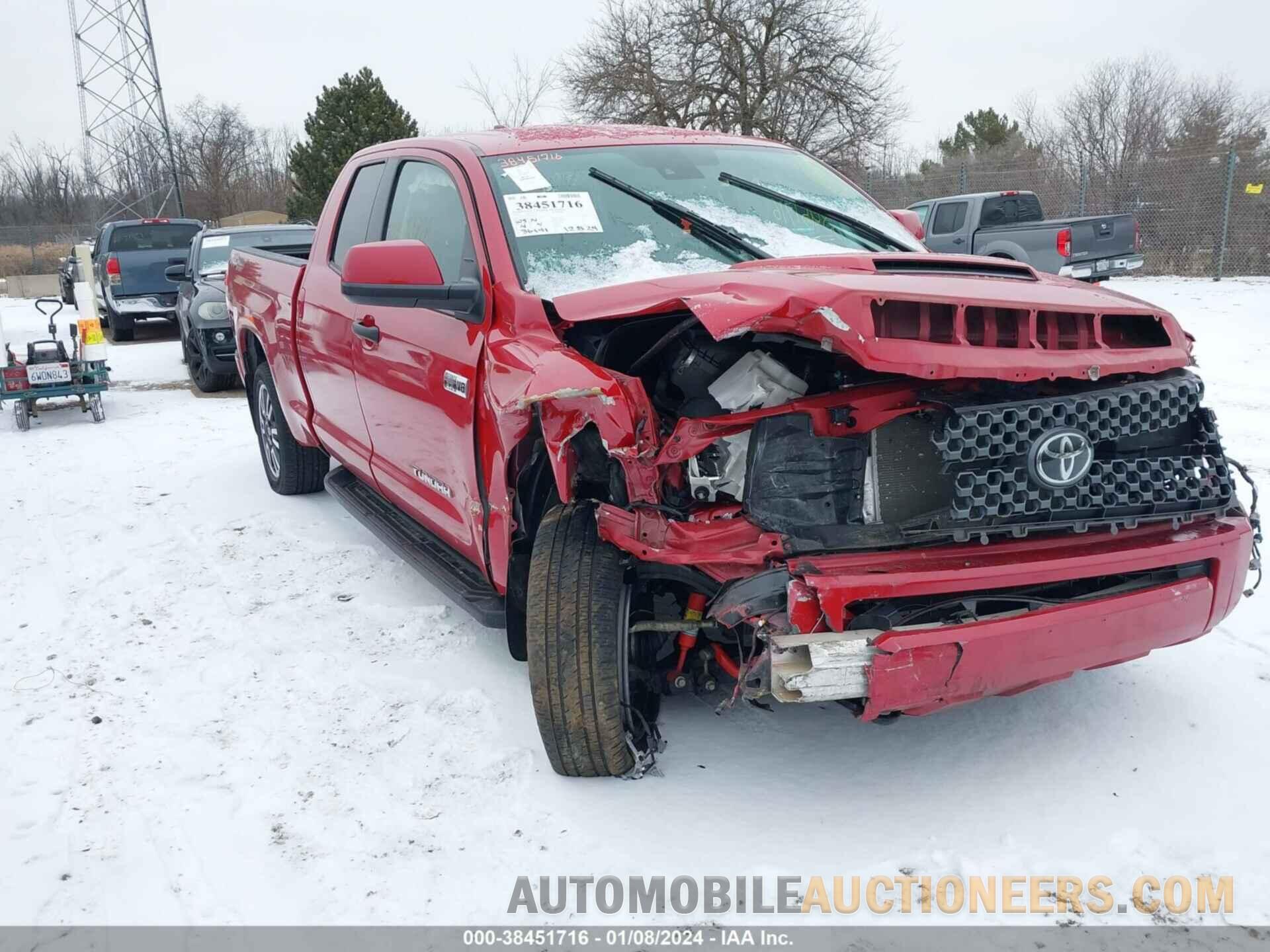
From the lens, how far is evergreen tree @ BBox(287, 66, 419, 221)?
25.7 m

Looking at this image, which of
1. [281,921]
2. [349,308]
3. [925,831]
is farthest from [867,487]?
[349,308]

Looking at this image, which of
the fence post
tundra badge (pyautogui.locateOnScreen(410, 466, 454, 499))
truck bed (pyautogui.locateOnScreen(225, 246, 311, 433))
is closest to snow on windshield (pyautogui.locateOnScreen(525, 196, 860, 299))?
tundra badge (pyautogui.locateOnScreen(410, 466, 454, 499))

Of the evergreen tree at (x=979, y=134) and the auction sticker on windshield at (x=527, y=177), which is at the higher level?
the evergreen tree at (x=979, y=134)

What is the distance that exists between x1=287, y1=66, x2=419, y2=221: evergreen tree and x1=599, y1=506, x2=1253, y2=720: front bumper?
25.5 metres

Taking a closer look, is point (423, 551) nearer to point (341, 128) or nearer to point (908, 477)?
point (908, 477)

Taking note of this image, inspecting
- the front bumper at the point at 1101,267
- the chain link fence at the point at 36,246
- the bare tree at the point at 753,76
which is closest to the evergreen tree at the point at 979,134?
the bare tree at the point at 753,76

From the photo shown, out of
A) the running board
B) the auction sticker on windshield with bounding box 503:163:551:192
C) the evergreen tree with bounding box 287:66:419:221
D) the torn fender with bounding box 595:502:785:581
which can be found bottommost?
the running board

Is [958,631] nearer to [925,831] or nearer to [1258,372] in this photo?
[925,831]

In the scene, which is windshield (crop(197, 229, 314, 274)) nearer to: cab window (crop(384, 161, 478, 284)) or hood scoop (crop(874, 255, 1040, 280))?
cab window (crop(384, 161, 478, 284))

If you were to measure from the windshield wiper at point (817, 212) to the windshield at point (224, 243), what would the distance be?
787cm

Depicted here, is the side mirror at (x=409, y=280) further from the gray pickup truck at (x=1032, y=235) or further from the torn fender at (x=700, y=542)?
the gray pickup truck at (x=1032, y=235)

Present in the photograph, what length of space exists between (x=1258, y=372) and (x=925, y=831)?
25.2ft

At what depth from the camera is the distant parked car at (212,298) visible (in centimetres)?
1025

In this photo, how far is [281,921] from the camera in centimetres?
244
